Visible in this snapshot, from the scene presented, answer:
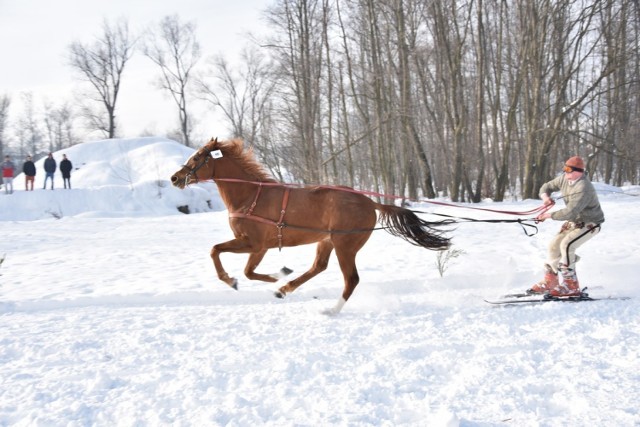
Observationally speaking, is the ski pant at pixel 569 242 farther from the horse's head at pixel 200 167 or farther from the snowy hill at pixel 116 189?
the snowy hill at pixel 116 189

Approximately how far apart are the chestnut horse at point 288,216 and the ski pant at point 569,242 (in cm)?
142

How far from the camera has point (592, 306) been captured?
5.42 metres

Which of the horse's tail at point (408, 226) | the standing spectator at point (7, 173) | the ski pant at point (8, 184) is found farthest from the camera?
the ski pant at point (8, 184)

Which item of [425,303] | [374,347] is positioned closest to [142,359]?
[374,347]

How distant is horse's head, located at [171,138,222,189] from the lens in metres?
5.96

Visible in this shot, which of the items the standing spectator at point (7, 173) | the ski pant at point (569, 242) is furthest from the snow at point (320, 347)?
the standing spectator at point (7, 173)

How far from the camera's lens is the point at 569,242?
5.76 metres

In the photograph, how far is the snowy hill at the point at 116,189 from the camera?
23188 millimetres

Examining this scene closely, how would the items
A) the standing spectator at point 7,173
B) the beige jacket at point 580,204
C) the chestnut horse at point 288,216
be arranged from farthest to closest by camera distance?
the standing spectator at point 7,173 < the chestnut horse at point 288,216 < the beige jacket at point 580,204

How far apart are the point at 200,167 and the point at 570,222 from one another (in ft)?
16.1

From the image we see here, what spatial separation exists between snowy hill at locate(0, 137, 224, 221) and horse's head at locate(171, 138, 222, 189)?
59.0ft

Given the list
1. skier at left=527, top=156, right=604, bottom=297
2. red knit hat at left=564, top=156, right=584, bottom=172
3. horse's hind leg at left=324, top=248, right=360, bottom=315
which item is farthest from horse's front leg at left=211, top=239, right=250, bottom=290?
red knit hat at left=564, top=156, right=584, bottom=172

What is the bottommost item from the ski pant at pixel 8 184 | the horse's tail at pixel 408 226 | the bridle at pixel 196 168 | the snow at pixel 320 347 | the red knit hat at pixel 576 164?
the snow at pixel 320 347

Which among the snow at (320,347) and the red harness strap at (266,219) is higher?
the red harness strap at (266,219)
